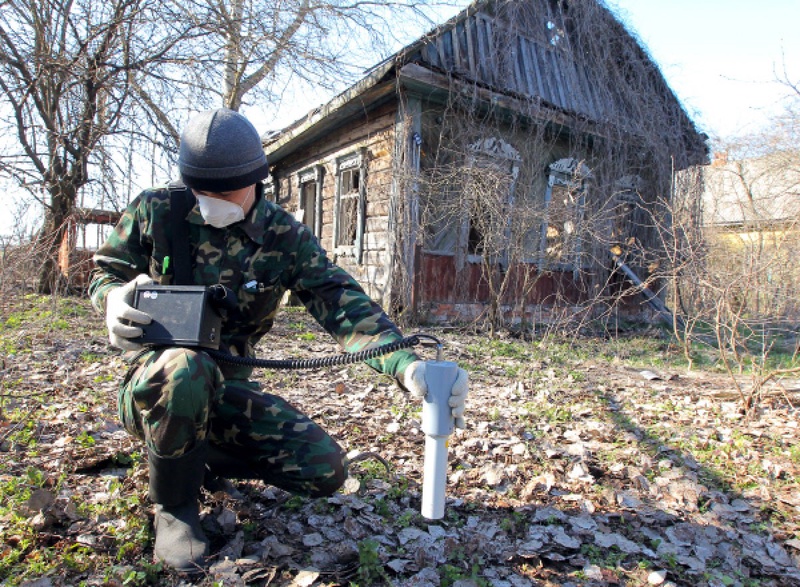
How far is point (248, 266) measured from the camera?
2145 mm

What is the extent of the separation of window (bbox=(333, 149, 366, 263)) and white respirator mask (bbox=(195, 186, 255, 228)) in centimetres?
658

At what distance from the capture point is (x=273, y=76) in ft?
30.7

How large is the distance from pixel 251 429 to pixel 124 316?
0.61 meters

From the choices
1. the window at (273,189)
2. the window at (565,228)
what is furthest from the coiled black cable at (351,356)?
the window at (273,189)

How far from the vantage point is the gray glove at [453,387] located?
1.58 m

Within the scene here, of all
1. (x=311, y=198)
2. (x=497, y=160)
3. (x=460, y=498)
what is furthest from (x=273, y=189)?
(x=460, y=498)

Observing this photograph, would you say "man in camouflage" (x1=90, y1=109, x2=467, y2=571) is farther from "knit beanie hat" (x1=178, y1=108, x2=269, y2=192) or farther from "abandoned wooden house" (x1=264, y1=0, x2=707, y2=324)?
"abandoned wooden house" (x1=264, y1=0, x2=707, y2=324)

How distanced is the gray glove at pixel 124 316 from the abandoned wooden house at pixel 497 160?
525 centimetres

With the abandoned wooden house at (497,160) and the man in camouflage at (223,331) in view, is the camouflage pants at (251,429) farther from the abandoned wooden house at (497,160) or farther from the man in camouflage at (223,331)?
the abandoned wooden house at (497,160)

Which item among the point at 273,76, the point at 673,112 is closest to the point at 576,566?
the point at 273,76

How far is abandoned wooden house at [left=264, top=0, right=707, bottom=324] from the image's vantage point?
718 centimetres

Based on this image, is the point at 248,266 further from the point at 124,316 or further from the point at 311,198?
the point at 311,198

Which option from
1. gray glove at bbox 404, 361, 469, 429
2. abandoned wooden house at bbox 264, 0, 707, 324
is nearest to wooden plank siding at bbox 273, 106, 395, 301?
abandoned wooden house at bbox 264, 0, 707, 324

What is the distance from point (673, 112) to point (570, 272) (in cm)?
445
